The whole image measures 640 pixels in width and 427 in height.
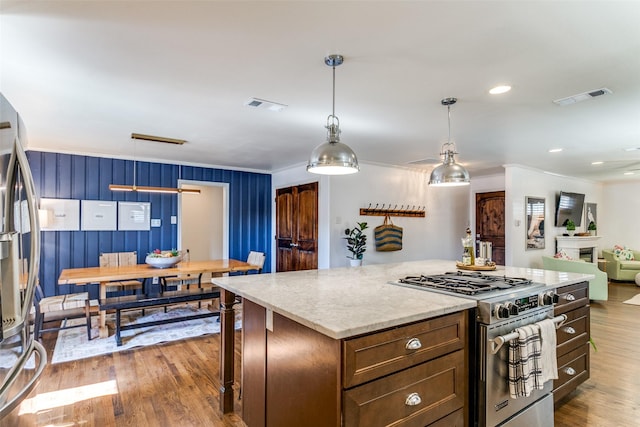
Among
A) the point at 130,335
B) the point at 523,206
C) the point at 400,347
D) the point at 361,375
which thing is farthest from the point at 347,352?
the point at 523,206

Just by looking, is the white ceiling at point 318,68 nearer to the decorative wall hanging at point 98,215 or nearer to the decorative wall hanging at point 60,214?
the decorative wall hanging at point 60,214

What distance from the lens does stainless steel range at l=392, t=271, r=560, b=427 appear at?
1826mm

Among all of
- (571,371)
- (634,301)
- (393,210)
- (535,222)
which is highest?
(393,210)

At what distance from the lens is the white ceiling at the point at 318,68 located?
1.79 meters

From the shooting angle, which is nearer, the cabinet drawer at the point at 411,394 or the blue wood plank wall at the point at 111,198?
the cabinet drawer at the point at 411,394

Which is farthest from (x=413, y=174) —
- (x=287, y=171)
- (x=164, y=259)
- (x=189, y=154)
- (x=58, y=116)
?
(x=58, y=116)

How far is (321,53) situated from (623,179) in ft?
31.8

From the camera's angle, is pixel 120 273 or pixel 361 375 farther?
pixel 120 273

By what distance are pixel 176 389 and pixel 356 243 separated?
3.57 meters

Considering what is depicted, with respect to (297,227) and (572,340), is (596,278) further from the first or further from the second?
(297,227)

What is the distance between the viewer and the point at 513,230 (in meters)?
6.26

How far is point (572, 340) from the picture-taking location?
2.55 m

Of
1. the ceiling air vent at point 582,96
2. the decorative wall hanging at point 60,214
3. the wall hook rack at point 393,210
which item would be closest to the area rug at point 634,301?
the wall hook rack at point 393,210

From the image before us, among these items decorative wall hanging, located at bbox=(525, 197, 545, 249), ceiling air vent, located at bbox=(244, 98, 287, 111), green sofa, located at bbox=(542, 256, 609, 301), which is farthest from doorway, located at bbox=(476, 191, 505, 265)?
ceiling air vent, located at bbox=(244, 98, 287, 111)
